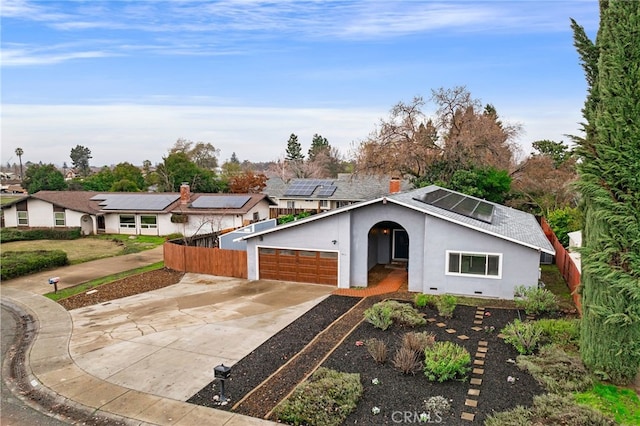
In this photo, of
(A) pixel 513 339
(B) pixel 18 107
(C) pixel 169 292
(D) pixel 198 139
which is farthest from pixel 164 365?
(D) pixel 198 139

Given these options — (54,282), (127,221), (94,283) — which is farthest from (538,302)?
(127,221)

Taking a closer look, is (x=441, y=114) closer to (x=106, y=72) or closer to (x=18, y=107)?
(x=106, y=72)

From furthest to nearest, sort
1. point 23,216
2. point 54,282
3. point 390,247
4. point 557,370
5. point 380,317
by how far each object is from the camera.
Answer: point 23,216
point 390,247
point 54,282
point 380,317
point 557,370

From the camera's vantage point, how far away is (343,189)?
145 feet

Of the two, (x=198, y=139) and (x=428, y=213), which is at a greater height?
(x=198, y=139)

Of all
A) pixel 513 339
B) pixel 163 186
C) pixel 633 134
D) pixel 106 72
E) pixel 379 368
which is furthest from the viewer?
pixel 163 186

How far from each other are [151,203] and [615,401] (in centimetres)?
3481

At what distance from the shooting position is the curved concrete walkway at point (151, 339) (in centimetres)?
867

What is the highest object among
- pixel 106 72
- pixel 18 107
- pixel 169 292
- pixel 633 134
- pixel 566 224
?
pixel 106 72

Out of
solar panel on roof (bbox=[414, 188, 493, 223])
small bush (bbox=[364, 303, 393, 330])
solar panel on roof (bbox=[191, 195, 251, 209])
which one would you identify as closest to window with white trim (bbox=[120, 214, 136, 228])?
solar panel on roof (bbox=[191, 195, 251, 209])

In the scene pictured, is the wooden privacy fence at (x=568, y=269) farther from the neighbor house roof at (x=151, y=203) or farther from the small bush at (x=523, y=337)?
the neighbor house roof at (x=151, y=203)

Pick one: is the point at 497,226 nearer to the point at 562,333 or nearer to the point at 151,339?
the point at 562,333

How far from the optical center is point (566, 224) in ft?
83.6

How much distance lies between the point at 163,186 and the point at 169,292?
40.6 m
